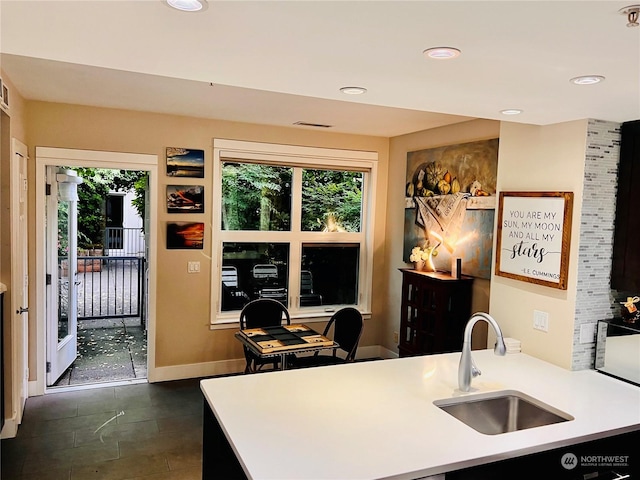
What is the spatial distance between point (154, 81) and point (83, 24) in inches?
74.1

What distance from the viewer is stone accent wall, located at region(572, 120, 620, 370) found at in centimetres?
274

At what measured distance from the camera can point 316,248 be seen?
5504 millimetres

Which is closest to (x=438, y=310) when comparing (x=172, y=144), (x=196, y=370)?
(x=196, y=370)

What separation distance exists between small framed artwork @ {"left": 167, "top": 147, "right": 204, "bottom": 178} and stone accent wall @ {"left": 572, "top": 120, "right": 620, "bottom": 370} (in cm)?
334

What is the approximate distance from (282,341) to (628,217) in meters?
2.42

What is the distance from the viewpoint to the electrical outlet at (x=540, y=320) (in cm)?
293

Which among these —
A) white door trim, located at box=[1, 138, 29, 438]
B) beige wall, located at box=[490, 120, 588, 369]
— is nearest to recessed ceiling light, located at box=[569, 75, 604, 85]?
beige wall, located at box=[490, 120, 588, 369]

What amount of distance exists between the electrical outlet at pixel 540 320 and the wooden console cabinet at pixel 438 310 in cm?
121

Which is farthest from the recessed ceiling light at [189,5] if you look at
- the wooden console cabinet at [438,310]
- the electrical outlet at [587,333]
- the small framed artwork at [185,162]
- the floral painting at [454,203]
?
the small framed artwork at [185,162]

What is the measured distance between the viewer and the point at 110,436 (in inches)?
144

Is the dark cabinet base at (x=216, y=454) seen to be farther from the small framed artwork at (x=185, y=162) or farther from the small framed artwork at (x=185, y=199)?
the small framed artwork at (x=185, y=162)

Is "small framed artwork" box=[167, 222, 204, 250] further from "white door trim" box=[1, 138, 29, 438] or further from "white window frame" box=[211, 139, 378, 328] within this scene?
"white door trim" box=[1, 138, 29, 438]

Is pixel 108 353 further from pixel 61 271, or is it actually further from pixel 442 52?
pixel 442 52

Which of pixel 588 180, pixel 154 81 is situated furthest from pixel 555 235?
pixel 154 81
